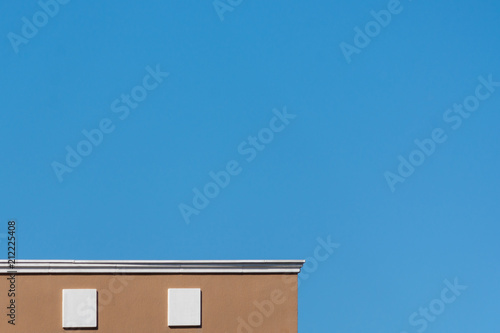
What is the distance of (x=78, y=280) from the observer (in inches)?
805

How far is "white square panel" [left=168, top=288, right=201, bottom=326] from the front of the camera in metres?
20.6

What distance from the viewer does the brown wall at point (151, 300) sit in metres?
20.2

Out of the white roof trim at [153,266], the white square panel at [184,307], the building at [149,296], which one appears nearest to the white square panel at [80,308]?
the building at [149,296]

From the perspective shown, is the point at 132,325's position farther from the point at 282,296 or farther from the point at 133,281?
the point at 282,296

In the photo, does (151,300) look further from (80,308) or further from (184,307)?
(80,308)

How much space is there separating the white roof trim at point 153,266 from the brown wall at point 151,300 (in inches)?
5.5

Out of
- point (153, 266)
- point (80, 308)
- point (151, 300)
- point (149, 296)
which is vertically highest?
point (153, 266)

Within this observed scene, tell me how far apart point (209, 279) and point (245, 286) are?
955mm

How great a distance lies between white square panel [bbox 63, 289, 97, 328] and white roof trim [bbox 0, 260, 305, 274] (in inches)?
21.1

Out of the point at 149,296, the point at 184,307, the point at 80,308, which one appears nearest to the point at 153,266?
the point at 149,296

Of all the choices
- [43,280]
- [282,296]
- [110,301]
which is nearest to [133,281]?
[110,301]

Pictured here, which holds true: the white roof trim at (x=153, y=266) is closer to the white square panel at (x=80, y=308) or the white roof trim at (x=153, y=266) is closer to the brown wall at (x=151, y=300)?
the brown wall at (x=151, y=300)

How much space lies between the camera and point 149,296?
67.8 ft

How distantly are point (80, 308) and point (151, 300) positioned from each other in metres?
1.79
